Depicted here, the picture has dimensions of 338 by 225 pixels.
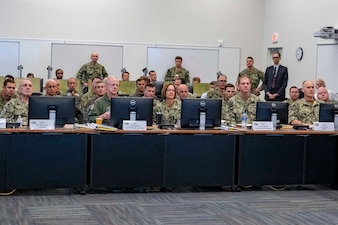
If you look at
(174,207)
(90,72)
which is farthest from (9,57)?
(174,207)

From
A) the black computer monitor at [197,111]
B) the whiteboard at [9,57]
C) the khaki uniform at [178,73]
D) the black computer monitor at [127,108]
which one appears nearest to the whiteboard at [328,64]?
the khaki uniform at [178,73]

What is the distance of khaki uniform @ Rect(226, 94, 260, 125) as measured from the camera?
8227 millimetres

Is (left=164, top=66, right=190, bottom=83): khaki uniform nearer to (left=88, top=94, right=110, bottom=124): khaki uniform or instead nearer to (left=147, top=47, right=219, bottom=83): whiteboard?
(left=147, top=47, right=219, bottom=83): whiteboard

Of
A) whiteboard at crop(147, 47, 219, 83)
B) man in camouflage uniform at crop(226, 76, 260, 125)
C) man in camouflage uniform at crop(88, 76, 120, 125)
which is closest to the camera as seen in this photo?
man in camouflage uniform at crop(88, 76, 120, 125)

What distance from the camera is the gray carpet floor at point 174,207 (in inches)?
228

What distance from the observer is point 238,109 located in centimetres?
822

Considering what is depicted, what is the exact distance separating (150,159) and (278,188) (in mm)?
1704

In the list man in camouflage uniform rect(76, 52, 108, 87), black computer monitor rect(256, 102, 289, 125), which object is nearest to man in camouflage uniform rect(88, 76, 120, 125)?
black computer monitor rect(256, 102, 289, 125)

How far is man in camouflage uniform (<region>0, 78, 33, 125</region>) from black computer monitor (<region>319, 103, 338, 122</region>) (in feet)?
11.7

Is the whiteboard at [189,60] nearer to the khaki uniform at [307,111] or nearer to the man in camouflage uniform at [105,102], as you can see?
the khaki uniform at [307,111]

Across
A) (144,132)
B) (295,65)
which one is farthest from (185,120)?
(295,65)

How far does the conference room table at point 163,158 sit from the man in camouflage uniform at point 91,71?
7.29m

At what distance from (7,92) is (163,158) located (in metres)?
2.46

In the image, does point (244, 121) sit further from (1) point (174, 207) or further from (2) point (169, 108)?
(1) point (174, 207)
